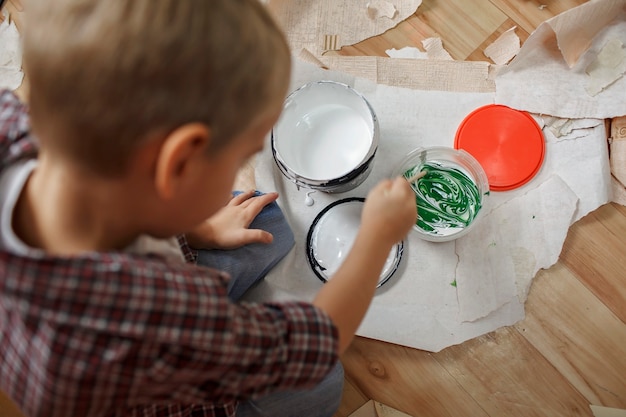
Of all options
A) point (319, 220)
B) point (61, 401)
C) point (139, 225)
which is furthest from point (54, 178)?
point (319, 220)

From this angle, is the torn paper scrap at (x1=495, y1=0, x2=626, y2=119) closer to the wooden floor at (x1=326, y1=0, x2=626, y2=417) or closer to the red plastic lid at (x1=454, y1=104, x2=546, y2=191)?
the red plastic lid at (x1=454, y1=104, x2=546, y2=191)

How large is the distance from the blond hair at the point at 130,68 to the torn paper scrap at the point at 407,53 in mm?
582

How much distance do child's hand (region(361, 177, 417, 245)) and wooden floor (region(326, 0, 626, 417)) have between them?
285 millimetres

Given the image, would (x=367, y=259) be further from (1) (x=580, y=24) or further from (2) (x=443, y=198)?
(1) (x=580, y=24)

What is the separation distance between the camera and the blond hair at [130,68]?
1.27ft

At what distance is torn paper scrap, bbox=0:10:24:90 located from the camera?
0.98m

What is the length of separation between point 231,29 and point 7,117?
269mm

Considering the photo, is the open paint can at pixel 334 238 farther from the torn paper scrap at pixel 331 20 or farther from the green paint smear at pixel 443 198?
the torn paper scrap at pixel 331 20

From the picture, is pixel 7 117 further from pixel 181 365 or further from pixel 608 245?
pixel 608 245

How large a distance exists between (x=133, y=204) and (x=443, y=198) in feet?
1.87

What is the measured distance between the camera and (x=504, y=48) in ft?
3.13

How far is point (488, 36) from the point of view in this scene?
96 cm

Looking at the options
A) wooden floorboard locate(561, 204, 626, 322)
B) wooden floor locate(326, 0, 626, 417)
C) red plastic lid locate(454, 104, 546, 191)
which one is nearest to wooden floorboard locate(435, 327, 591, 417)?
wooden floor locate(326, 0, 626, 417)

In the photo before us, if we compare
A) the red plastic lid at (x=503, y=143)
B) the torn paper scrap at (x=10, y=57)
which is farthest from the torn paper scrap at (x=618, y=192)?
the torn paper scrap at (x=10, y=57)
